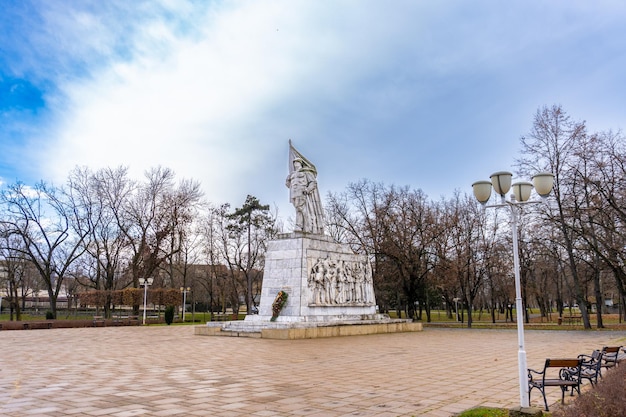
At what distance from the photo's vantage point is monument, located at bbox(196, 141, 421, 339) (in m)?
19.9

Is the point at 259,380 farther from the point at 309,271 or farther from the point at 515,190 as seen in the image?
the point at 309,271

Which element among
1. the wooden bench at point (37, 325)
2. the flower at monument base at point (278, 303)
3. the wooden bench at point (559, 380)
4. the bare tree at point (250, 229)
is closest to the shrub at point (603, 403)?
the wooden bench at point (559, 380)

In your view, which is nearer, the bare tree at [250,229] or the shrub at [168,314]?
the shrub at [168,314]

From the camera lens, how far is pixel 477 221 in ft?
115

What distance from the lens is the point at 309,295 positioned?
20641mm

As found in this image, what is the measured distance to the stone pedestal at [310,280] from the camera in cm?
2042

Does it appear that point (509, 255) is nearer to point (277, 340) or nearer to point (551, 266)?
point (551, 266)

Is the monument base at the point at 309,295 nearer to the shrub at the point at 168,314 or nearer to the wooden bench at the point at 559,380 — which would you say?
the wooden bench at the point at 559,380

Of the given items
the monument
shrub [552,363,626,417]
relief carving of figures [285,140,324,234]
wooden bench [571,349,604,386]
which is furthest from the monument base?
shrub [552,363,626,417]

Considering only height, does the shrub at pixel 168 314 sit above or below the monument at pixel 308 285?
below

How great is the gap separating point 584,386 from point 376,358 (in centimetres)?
521

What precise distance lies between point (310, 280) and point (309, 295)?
65 cm

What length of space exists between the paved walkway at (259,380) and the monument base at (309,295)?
436 centimetres

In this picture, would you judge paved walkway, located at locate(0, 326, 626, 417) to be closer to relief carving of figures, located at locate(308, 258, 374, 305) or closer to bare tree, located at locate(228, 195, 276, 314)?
relief carving of figures, located at locate(308, 258, 374, 305)
